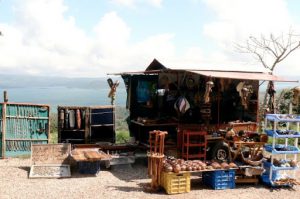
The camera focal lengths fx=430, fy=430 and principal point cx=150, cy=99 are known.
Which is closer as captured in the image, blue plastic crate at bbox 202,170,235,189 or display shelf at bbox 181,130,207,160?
blue plastic crate at bbox 202,170,235,189

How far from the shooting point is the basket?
10.5 m

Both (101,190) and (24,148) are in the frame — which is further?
(24,148)

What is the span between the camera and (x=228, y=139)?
12211mm

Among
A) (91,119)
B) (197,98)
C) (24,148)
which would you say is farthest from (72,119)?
(197,98)

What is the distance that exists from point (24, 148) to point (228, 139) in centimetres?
687

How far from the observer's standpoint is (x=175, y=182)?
10.5 metres

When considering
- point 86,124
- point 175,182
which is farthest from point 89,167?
point 175,182

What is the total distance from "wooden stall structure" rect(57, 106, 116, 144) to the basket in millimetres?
4671

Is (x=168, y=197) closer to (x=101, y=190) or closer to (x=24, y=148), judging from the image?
(x=101, y=190)

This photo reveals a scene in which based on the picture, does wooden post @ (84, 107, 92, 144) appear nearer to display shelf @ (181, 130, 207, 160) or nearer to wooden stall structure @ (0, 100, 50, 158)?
wooden stall structure @ (0, 100, 50, 158)

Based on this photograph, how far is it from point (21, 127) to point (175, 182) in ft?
20.7

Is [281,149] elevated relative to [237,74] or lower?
lower

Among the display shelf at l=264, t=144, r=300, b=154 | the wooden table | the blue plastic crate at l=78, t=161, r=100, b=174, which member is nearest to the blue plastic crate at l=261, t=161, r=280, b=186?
the display shelf at l=264, t=144, r=300, b=154

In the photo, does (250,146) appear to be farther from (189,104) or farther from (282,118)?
(189,104)
